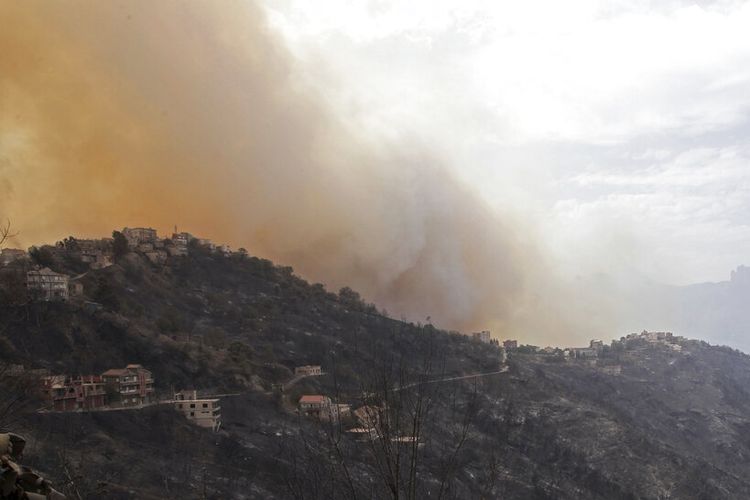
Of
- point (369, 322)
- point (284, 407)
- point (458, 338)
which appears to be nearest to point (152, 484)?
point (284, 407)

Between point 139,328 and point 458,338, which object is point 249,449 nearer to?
point 139,328

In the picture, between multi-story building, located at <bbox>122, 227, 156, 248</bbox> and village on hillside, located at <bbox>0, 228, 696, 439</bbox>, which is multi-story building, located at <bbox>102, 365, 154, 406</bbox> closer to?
village on hillside, located at <bbox>0, 228, 696, 439</bbox>

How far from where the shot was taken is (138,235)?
72812mm

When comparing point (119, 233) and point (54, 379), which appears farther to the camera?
point (119, 233)

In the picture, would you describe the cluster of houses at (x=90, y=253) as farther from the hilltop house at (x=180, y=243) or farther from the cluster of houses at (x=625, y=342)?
the cluster of houses at (x=625, y=342)

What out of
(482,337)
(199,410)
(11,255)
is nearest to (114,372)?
(199,410)

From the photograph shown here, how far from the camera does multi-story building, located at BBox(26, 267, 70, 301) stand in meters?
47.3

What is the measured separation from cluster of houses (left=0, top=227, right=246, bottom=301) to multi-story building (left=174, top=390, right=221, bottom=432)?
51.4 ft

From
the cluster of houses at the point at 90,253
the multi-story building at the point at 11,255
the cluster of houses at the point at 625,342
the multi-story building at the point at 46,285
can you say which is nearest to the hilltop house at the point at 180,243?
the cluster of houses at the point at 90,253

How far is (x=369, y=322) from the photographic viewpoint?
68.8 meters

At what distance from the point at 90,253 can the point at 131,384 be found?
1096 inches

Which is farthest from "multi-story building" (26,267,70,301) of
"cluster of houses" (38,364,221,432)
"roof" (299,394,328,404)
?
"roof" (299,394,328,404)

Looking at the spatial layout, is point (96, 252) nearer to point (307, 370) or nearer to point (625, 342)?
point (307, 370)

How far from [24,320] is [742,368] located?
115 m
